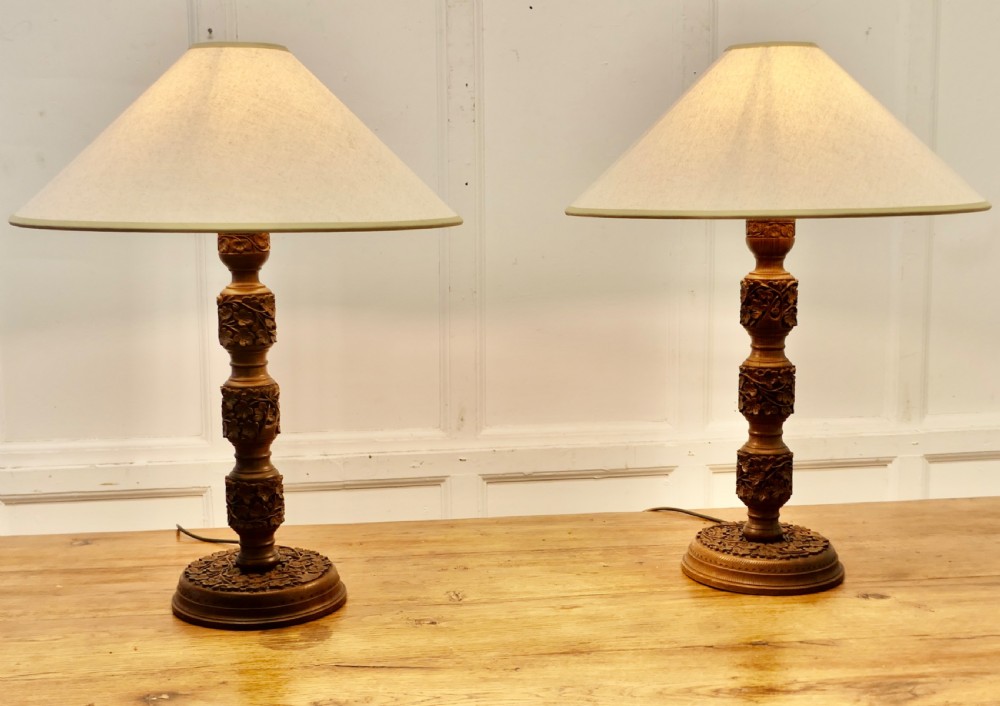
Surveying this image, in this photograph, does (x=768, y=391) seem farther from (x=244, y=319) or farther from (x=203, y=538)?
(x=203, y=538)

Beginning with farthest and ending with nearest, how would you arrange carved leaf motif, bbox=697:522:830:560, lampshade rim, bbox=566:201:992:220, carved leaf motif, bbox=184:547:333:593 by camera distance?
carved leaf motif, bbox=697:522:830:560, carved leaf motif, bbox=184:547:333:593, lampshade rim, bbox=566:201:992:220

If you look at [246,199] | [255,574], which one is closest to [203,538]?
[255,574]

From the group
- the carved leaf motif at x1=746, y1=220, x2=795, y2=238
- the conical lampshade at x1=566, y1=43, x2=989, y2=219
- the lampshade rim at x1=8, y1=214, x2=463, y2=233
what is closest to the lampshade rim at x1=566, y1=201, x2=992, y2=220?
the conical lampshade at x1=566, y1=43, x2=989, y2=219

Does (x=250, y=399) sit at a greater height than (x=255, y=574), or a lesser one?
greater

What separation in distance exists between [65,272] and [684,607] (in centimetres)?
109

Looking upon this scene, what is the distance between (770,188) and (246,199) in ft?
1.68

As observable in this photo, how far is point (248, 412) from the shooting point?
4.01 ft

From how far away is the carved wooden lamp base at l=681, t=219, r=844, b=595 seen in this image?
4.30ft

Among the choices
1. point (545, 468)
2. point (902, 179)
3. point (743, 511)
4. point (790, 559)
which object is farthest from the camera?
point (545, 468)

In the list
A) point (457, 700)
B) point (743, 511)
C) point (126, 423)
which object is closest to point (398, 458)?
point (126, 423)

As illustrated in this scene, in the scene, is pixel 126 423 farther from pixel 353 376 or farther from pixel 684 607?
pixel 684 607

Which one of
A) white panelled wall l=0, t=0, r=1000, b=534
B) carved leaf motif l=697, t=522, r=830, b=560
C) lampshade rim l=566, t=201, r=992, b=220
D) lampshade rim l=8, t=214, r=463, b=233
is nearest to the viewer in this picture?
lampshade rim l=8, t=214, r=463, b=233

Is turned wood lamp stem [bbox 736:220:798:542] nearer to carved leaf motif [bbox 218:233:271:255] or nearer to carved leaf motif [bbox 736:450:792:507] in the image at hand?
carved leaf motif [bbox 736:450:792:507]

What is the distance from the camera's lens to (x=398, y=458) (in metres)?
1.89
